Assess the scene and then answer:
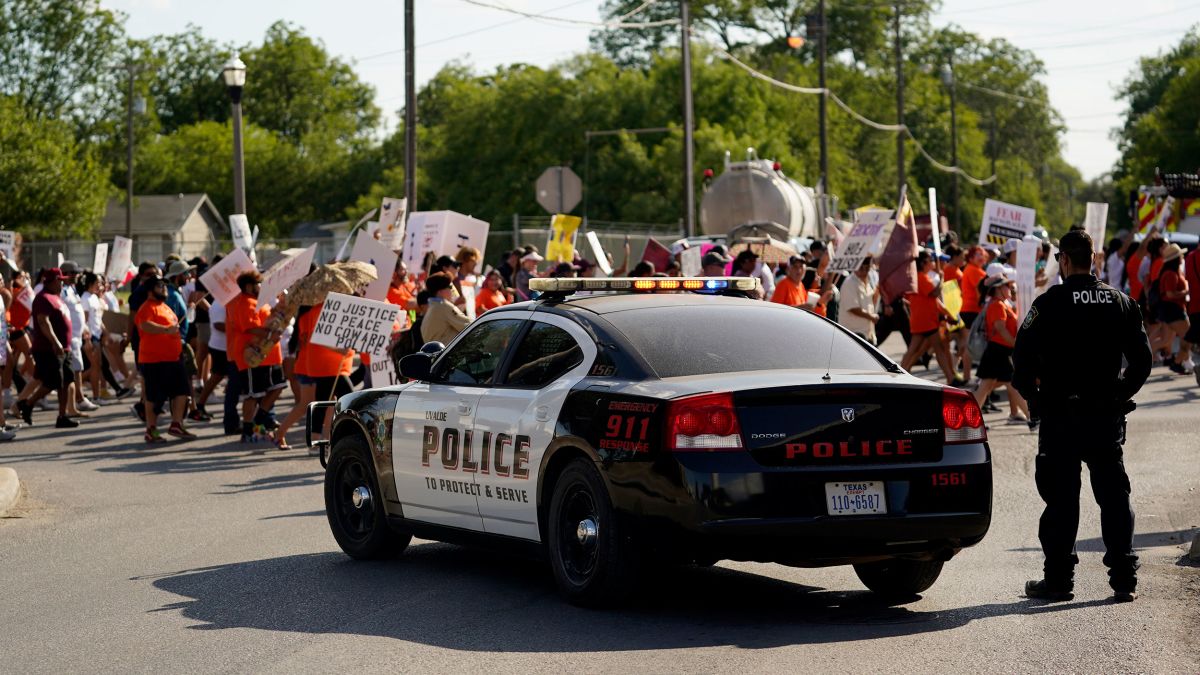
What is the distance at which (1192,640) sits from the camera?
768 centimetres

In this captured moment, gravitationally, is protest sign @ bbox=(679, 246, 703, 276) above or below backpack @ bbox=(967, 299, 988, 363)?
above

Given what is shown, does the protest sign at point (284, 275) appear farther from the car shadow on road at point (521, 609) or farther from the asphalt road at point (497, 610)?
the car shadow on road at point (521, 609)

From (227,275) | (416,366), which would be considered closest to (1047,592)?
(416,366)

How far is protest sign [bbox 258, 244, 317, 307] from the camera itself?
57.8ft

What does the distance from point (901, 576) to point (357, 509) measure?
3342 millimetres

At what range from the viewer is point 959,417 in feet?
27.1

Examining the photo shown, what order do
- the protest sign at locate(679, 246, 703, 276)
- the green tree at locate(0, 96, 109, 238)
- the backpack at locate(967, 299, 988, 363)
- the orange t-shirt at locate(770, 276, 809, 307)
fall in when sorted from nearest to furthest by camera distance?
the orange t-shirt at locate(770, 276, 809, 307) < the backpack at locate(967, 299, 988, 363) < the protest sign at locate(679, 246, 703, 276) < the green tree at locate(0, 96, 109, 238)

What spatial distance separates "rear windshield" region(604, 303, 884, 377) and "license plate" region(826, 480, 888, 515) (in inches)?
28.9

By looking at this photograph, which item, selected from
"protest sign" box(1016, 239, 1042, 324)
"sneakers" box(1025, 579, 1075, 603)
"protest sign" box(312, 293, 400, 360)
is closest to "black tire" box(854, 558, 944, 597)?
"sneakers" box(1025, 579, 1075, 603)

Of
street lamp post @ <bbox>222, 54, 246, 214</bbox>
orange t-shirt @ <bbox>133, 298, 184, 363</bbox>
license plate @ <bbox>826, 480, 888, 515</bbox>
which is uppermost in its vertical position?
street lamp post @ <bbox>222, 54, 246, 214</bbox>

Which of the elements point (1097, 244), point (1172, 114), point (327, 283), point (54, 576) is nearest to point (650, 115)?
point (1172, 114)

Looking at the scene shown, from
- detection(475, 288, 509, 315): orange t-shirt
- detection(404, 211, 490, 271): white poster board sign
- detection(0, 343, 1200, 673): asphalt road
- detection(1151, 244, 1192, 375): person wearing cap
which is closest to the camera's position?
detection(0, 343, 1200, 673): asphalt road

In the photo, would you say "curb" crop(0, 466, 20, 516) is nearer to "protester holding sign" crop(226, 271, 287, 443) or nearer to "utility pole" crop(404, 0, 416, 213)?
"protester holding sign" crop(226, 271, 287, 443)

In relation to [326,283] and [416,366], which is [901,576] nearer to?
[416,366]
